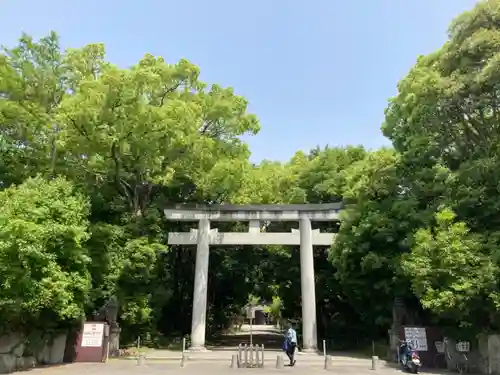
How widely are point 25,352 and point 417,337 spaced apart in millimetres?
13498

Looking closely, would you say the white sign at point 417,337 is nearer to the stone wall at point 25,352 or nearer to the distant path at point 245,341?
the distant path at point 245,341

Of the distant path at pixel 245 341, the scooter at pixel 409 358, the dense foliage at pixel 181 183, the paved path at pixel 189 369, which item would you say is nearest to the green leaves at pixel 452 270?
the dense foliage at pixel 181 183

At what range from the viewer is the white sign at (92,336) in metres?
15.7

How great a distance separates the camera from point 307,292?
20.9m

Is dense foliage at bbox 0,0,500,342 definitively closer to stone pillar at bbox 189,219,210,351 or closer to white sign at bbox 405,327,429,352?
white sign at bbox 405,327,429,352

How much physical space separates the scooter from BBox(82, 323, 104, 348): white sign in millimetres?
10675

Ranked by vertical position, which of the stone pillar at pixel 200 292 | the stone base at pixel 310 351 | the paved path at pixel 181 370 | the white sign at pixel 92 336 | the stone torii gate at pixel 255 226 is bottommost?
the paved path at pixel 181 370

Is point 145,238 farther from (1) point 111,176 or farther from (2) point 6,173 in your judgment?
(2) point 6,173

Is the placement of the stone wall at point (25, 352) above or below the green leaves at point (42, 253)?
below

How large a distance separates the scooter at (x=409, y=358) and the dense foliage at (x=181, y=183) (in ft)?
5.24

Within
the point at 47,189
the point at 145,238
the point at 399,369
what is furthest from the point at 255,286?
the point at 47,189

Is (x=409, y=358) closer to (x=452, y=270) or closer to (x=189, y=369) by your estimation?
(x=452, y=270)

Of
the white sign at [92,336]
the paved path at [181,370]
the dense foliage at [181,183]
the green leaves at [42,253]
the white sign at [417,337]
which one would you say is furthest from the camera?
the white sign at [92,336]

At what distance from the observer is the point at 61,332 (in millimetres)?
15500
